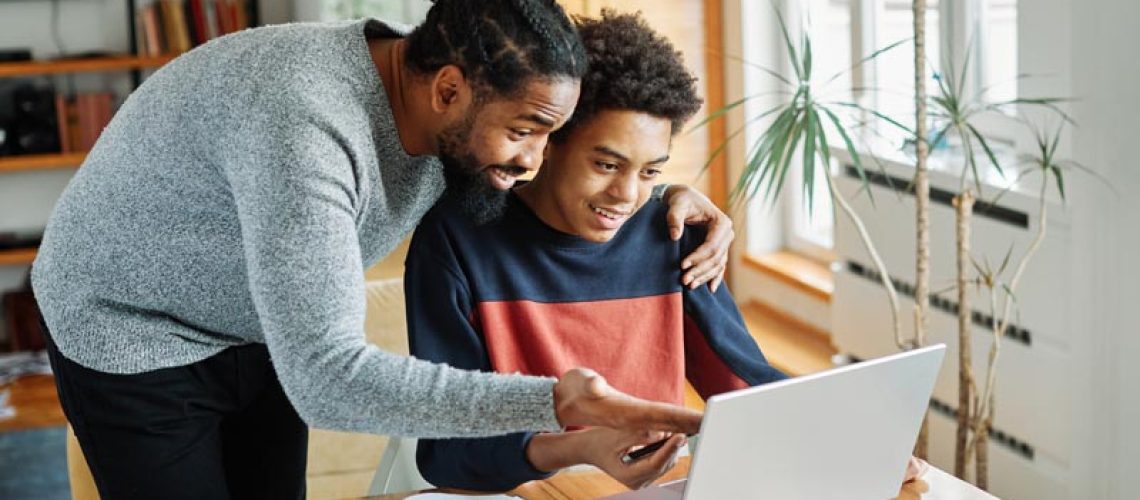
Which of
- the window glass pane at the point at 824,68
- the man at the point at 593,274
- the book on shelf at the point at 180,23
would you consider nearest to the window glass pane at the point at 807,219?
the window glass pane at the point at 824,68

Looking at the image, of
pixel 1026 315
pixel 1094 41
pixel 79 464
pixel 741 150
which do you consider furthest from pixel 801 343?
pixel 79 464

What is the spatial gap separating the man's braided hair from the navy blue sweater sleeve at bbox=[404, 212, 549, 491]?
1.19 feet

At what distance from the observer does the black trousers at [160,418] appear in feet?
5.62

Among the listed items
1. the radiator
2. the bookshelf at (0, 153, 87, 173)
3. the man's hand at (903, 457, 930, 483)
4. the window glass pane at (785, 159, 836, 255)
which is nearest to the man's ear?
the man's hand at (903, 457, 930, 483)

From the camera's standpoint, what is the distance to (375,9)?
5.04m

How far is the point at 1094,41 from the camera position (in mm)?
2758

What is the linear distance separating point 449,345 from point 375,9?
3465 mm

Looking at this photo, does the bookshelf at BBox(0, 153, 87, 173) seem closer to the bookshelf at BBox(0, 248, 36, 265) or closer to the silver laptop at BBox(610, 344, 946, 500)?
the bookshelf at BBox(0, 248, 36, 265)

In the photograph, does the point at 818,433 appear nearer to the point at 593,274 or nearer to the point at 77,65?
the point at 593,274

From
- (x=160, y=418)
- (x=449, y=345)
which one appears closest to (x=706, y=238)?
(x=449, y=345)

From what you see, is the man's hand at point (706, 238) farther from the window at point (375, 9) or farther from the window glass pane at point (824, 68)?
the window at point (375, 9)

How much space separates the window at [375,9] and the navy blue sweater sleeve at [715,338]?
325 centimetres

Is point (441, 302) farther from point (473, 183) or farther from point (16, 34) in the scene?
point (16, 34)

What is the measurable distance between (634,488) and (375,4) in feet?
12.3
